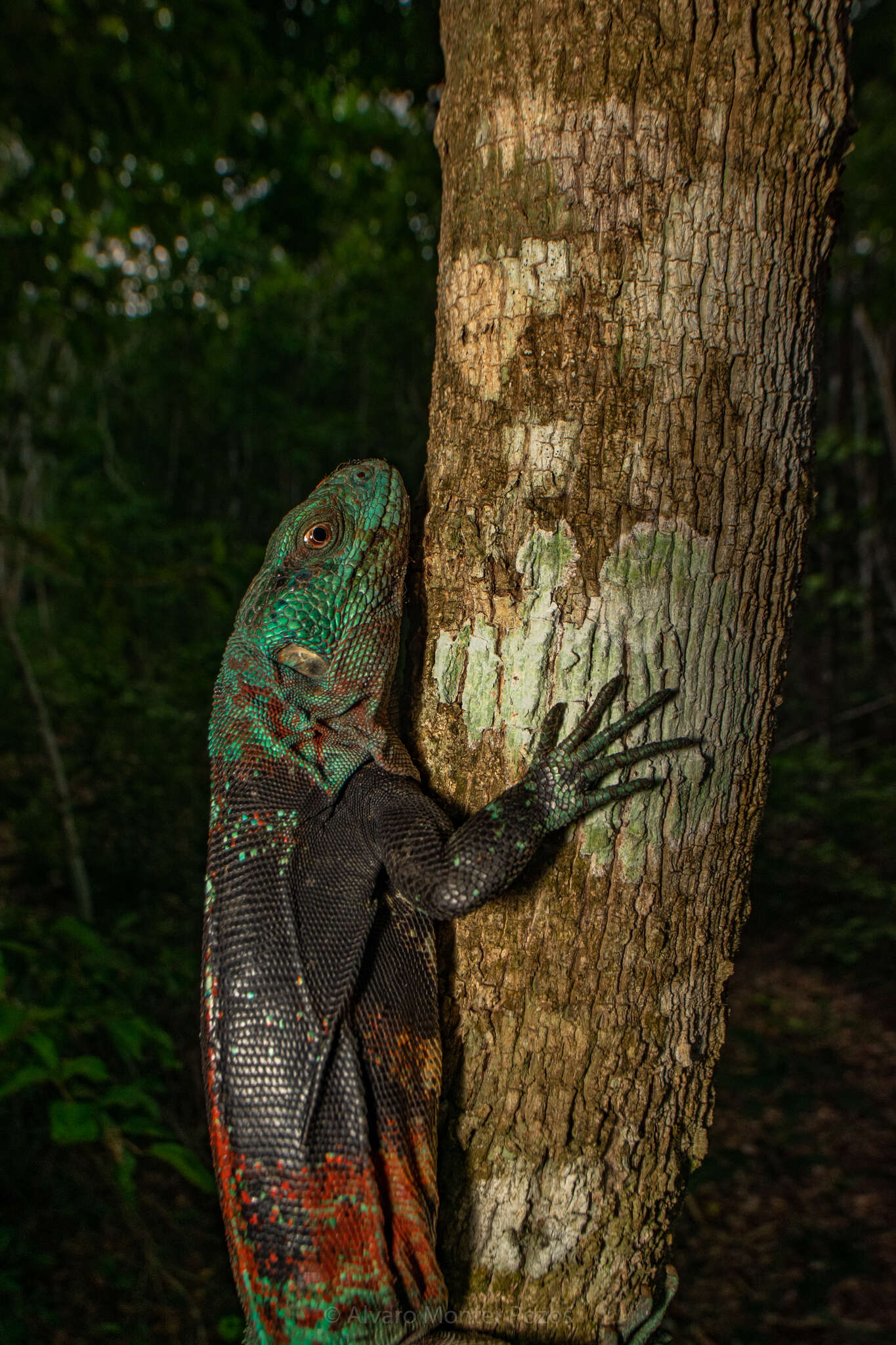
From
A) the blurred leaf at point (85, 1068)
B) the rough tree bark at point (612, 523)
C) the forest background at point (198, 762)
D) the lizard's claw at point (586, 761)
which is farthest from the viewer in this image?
the forest background at point (198, 762)

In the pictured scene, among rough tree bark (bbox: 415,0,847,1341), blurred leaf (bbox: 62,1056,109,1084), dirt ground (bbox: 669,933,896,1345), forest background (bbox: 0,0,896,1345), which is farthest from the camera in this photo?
dirt ground (bbox: 669,933,896,1345)

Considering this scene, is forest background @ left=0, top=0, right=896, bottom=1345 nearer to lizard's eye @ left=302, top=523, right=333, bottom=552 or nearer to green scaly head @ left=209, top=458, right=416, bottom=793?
green scaly head @ left=209, top=458, right=416, bottom=793

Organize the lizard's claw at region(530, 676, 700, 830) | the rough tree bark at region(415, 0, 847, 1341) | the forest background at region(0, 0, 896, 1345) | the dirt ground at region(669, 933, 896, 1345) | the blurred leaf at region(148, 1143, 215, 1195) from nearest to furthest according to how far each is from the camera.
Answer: the rough tree bark at region(415, 0, 847, 1341), the lizard's claw at region(530, 676, 700, 830), the blurred leaf at region(148, 1143, 215, 1195), the forest background at region(0, 0, 896, 1345), the dirt ground at region(669, 933, 896, 1345)

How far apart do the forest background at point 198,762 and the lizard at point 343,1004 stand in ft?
1.98

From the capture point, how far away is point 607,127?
63.7 inches

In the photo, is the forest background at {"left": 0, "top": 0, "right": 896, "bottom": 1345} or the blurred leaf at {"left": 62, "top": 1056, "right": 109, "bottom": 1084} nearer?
the blurred leaf at {"left": 62, "top": 1056, "right": 109, "bottom": 1084}

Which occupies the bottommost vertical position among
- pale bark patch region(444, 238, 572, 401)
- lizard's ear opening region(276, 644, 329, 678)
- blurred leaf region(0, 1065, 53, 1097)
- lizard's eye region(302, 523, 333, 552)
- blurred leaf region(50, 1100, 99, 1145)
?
blurred leaf region(50, 1100, 99, 1145)

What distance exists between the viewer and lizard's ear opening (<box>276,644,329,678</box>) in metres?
2.58

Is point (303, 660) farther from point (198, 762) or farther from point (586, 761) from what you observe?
point (198, 762)

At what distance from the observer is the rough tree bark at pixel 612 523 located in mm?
1600

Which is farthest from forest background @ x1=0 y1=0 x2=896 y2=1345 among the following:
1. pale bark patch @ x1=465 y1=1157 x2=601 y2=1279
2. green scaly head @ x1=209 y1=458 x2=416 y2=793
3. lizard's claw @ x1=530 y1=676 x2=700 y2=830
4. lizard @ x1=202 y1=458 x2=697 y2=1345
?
pale bark patch @ x1=465 y1=1157 x2=601 y2=1279

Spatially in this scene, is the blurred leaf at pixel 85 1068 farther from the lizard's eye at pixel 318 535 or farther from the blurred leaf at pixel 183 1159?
the lizard's eye at pixel 318 535

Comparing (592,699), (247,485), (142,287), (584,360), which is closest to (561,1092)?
(592,699)

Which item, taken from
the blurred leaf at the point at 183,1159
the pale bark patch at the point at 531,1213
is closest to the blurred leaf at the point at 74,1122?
the blurred leaf at the point at 183,1159
